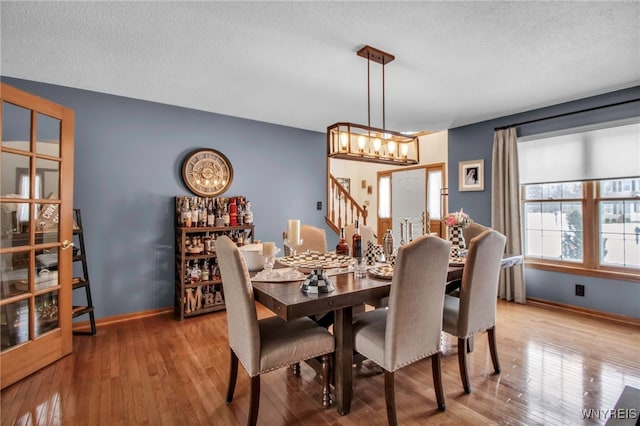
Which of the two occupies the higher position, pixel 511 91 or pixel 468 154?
pixel 511 91

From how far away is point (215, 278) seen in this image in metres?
3.74

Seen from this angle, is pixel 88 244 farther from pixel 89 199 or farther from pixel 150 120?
pixel 150 120

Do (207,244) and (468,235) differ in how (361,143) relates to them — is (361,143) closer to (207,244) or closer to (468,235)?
(468,235)

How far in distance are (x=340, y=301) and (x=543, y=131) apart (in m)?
3.67

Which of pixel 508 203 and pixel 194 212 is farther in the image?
pixel 508 203

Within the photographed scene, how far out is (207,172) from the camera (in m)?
3.93

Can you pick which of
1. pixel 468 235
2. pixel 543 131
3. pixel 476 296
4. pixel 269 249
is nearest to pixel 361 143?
pixel 269 249

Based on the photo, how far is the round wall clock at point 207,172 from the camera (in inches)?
150

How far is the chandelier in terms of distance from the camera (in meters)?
2.53

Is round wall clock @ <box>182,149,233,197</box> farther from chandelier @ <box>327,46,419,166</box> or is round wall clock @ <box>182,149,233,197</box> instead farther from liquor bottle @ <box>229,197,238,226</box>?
chandelier @ <box>327,46,419,166</box>

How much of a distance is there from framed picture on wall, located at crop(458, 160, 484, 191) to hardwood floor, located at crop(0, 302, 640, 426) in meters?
2.09

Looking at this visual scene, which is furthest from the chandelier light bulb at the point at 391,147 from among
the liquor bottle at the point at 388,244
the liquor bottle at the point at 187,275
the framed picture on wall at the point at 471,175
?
the liquor bottle at the point at 187,275

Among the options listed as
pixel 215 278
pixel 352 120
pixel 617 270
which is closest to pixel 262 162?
pixel 352 120

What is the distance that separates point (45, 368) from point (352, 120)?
4.05 meters
